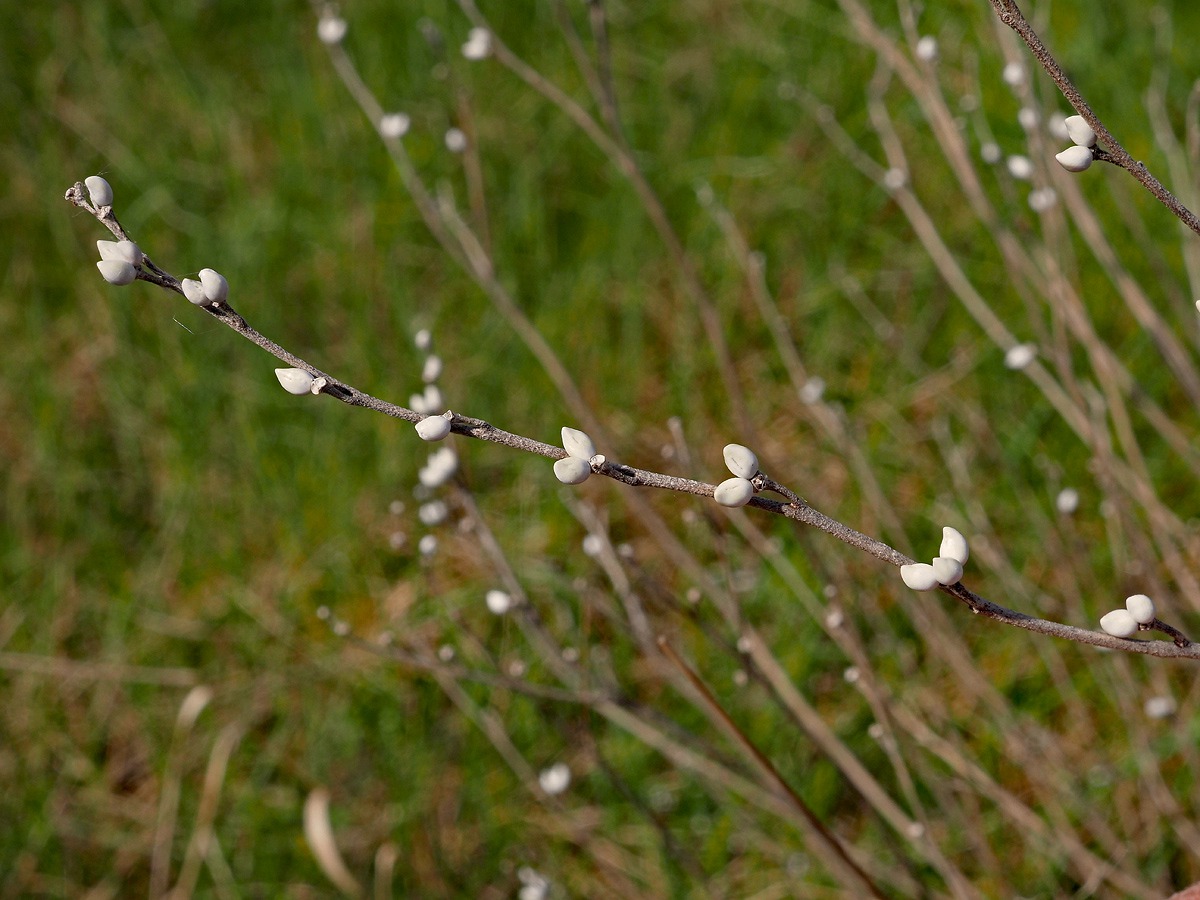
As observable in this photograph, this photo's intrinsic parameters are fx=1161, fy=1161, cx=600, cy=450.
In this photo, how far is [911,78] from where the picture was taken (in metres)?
1.33

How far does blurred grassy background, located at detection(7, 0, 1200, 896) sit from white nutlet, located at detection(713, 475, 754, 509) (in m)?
0.52

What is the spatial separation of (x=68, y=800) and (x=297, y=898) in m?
0.43

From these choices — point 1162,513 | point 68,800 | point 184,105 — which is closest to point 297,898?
point 68,800

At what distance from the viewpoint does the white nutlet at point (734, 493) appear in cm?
58

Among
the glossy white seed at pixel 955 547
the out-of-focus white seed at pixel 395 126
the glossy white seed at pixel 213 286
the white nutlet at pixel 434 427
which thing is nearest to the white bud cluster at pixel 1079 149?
the glossy white seed at pixel 955 547

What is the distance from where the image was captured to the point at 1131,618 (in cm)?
62

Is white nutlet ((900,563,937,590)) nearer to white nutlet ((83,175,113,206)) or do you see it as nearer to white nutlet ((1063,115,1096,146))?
white nutlet ((1063,115,1096,146))

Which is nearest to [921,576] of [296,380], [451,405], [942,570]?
[942,570]

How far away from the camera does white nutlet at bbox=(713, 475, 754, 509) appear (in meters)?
0.58

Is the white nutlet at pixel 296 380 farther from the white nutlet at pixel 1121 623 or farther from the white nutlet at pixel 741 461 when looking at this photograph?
the white nutlet at pixel 1121 623

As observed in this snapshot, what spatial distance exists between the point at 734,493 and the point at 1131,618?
232mm

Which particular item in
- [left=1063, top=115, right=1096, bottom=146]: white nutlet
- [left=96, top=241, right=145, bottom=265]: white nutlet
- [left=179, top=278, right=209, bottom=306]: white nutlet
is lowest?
[left=179, top=278, right=209, bottom=306]: white nutlet

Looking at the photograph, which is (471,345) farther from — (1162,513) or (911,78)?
(1162,513)

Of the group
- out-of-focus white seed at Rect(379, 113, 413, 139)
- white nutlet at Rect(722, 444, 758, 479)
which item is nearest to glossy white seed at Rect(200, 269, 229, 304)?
white nutlet at Rect(722, 444, 758, 479)
